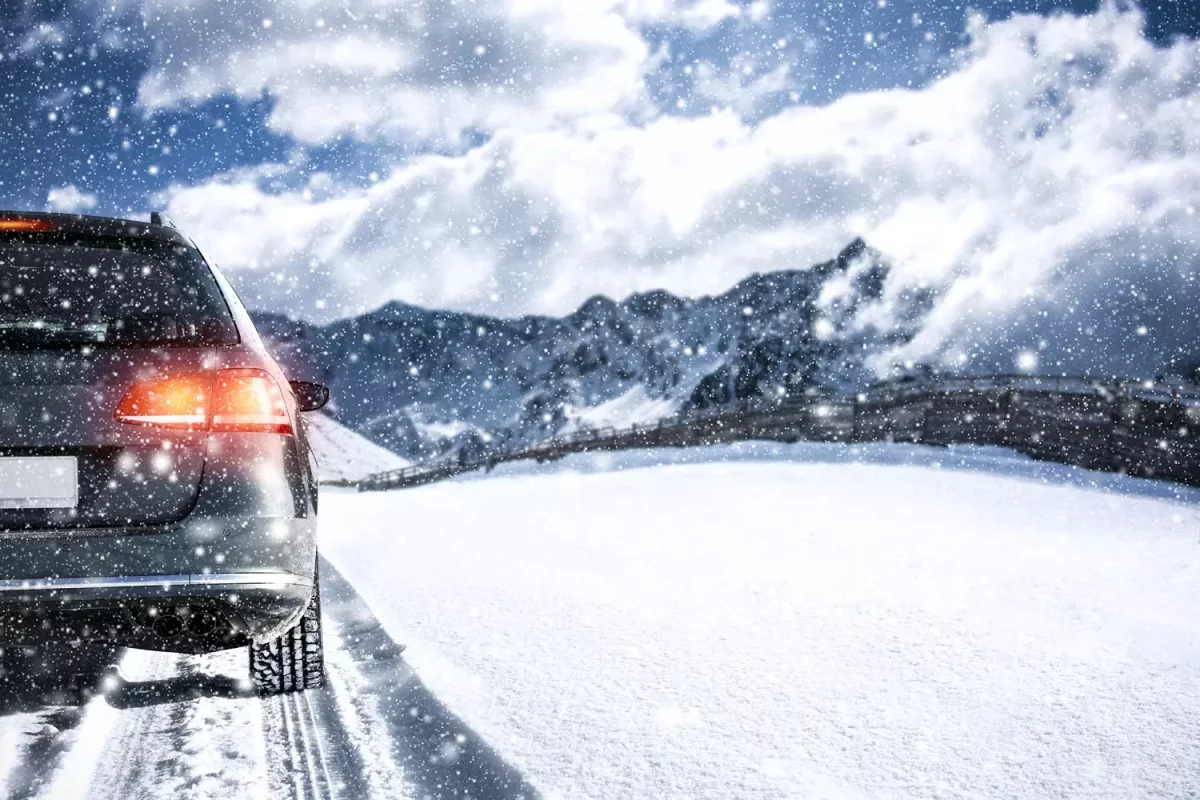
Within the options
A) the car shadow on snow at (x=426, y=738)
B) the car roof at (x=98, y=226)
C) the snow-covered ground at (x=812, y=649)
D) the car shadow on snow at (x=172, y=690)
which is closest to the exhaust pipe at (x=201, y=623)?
the car shadow on snow at (x=426, y=738)

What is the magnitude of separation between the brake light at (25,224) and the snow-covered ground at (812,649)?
233cm

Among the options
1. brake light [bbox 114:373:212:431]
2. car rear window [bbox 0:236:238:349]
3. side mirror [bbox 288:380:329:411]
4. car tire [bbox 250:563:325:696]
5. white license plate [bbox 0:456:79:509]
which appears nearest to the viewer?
white license plate [bbox 0:456:79:509]

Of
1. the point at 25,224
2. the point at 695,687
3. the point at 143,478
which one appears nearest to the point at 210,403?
the point at 143,478

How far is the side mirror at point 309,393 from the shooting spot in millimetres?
4051

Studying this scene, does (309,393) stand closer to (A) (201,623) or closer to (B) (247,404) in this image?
(B) (247,404)

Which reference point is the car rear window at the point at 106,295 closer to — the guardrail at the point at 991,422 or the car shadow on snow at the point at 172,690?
the car shadow on snow at the point at 172,690

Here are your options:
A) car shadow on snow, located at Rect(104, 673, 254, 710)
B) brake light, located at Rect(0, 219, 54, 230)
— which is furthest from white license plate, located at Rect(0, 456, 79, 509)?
car shadow on snow, located at Rect(104, 673, 254, 710)

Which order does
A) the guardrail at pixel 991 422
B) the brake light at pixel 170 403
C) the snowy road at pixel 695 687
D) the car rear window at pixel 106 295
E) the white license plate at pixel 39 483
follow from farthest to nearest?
the guardrail at pixel 991 422 < the snowy road at pixel 695 687 < the car rear window at pixel 106 295 < the brake light at pixel 170 403 < the white license plate at pixel 39 483

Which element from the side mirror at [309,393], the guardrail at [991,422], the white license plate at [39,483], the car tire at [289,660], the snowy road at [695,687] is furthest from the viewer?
the guardrail at [991,422]

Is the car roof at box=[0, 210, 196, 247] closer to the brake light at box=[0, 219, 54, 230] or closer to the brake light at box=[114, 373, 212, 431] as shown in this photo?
the brake light at box=[0, 219, 54, 230]

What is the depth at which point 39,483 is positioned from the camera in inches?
103

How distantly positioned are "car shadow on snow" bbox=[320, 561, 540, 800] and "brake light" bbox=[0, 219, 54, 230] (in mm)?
2148

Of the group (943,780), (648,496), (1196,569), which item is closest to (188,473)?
(943,780)

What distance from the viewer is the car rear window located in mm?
2824
